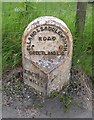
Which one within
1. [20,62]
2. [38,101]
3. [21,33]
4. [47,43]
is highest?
[21,33]

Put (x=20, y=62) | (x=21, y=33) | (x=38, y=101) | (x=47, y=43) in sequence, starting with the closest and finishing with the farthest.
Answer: (x=47, y=43), (x=38, y=101), (x=20, y=62), (x=21, y=33)

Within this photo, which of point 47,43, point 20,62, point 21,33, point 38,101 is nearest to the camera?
point 47,43

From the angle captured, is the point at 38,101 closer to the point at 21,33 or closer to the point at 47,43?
the point at 47,43

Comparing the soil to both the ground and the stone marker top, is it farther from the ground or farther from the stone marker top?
the stone marker top

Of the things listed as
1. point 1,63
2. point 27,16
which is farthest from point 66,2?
point 1,63

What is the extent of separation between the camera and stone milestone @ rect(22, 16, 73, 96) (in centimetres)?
445

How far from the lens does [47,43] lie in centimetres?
450

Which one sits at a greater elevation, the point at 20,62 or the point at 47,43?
the point at 47,43

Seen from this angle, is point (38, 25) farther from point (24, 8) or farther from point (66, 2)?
point (66, 2)

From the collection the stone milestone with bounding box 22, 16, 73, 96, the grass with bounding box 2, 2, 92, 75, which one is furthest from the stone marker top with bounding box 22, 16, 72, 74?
the grass with bounding box 2, 2, 92, 75

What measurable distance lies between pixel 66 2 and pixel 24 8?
1421mm

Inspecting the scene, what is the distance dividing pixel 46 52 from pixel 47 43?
11 cm

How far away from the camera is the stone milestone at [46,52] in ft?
14.6

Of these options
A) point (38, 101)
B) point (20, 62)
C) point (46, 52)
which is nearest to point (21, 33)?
point (20, 62)
